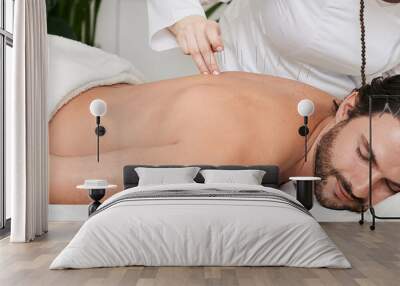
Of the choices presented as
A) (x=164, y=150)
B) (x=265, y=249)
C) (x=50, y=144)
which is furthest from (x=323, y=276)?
(x=50, y=144)

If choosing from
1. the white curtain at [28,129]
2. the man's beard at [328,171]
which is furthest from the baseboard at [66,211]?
the man's beard at [328,171]

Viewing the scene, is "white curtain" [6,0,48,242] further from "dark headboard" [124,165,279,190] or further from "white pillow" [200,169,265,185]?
"white pillow" [200,169,265,185]

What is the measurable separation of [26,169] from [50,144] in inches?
43.4

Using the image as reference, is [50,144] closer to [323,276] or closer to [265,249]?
[265,249]

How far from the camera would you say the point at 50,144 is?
20.7 feet

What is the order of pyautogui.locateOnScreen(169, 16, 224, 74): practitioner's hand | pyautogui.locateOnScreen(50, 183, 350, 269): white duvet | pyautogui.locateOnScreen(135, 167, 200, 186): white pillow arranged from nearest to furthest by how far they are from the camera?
1. pyautogui.locateOnScreen(50, 183, 350, 269): white duvet
2. pyautogui.locateOnScreen(135, 167, 200, 186): white pillow
3. pyautogui.locateOnScreen(169, 16, 224, 74): practitioner's hand

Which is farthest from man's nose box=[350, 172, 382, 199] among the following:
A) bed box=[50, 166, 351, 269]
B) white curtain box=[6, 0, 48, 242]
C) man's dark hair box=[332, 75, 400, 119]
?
white curtain box=[6, 0, 48, 242]

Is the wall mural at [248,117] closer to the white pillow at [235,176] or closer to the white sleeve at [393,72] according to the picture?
the white sleeve at [393,72]

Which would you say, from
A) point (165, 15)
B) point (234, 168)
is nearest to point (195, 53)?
point (165, 15)

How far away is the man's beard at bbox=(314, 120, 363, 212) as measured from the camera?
237 inches

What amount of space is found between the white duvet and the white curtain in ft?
4.62

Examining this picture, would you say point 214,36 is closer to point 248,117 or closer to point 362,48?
point 248,117

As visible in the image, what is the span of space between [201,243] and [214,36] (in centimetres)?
272

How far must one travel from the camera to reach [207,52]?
6109 millimetres
